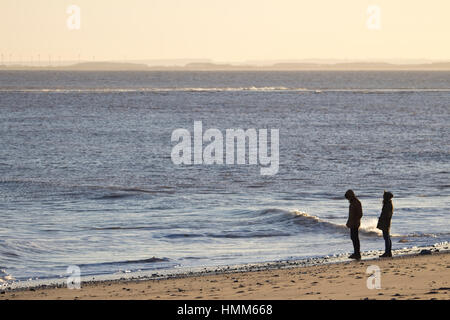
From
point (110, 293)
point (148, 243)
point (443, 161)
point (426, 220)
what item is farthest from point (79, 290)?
point (443, 161)

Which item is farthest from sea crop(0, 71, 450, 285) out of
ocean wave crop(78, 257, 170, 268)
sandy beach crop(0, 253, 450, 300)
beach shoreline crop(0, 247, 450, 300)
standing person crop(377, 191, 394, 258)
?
sandy beach crop(0, 253, 450, 300)

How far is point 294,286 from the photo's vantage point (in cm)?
1395

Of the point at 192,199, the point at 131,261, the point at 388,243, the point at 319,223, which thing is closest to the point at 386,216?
the point at 388,243

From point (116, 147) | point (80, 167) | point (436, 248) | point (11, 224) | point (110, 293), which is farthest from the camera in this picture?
point (116, 147)

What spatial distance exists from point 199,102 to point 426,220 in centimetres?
9491

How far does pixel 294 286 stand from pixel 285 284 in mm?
324

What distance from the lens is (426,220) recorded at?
79.3ft

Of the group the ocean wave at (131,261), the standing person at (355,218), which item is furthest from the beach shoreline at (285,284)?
the ocean wave at (131,261)

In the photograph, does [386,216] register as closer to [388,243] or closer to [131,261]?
[388,243]

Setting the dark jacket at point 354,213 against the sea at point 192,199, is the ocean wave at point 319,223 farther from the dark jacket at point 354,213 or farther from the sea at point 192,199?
the dark jacket at point 354,213

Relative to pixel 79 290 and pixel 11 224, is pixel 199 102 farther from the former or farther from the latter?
pixel 79 290

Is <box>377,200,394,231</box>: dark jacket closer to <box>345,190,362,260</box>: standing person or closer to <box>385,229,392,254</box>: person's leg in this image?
<box>385,229,392,254</box>: person's leg

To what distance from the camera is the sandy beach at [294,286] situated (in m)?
12.9

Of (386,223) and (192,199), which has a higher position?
(386,223)
